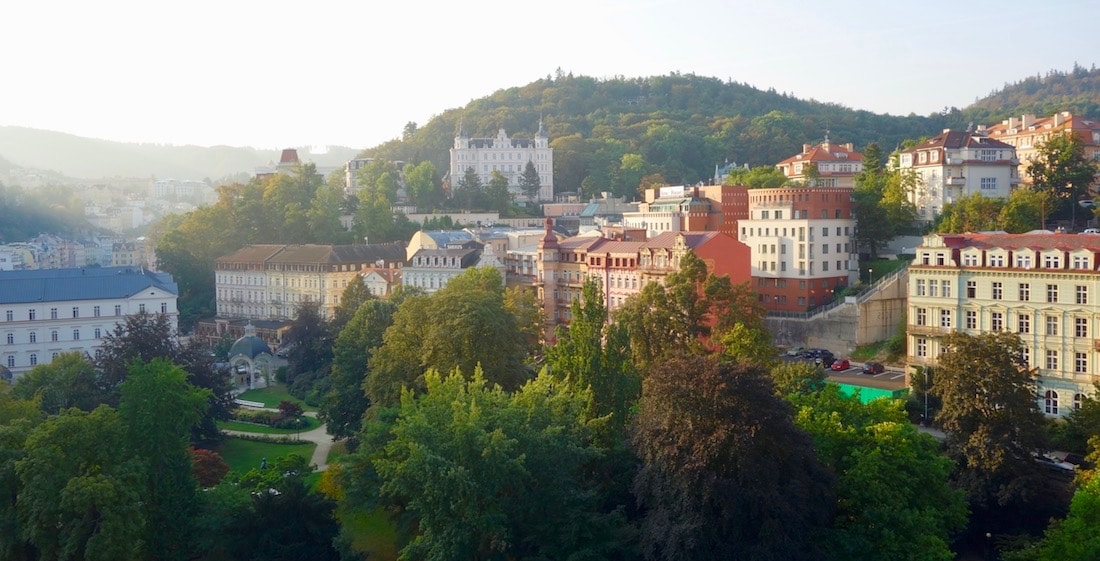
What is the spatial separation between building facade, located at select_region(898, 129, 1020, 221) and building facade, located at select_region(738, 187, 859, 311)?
17.8 feet

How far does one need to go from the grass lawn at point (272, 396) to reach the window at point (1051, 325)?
116 feet

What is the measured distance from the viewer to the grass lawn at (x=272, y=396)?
57312 mm

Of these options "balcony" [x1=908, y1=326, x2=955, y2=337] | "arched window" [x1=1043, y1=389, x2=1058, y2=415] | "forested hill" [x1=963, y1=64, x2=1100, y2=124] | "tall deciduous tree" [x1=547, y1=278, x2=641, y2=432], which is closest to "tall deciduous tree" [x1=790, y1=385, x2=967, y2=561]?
"tall deciduous tree" [x1=547, y1=278, x2=641, y2=432]

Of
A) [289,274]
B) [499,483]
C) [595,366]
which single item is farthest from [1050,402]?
[289,274]

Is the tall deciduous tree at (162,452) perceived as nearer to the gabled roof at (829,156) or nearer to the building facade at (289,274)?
the building facade at (289,274)

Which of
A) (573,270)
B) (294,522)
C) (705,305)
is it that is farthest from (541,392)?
(573,270)

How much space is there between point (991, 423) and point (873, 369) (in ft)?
52.6

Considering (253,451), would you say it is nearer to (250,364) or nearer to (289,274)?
(250,364)

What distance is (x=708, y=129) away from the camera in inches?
5148

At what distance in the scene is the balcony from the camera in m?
43.2

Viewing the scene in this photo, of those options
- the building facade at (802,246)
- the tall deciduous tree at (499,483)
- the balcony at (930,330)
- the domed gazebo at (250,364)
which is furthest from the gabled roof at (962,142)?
the domed gazebo at (250,364)

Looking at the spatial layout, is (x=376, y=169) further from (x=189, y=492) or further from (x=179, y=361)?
(x=189, y=492)

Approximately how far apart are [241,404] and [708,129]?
85801 millimetres

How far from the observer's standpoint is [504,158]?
4417 inches
